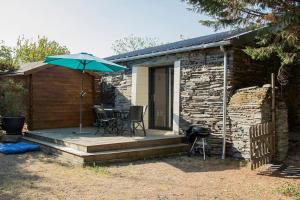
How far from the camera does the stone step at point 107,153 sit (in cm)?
691

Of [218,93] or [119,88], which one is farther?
[119,88]

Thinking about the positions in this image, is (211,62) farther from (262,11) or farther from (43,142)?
(43,142)

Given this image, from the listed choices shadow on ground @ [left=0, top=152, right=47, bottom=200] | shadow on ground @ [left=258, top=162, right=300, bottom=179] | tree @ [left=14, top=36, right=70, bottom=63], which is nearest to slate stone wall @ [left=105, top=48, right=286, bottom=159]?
shadow on ground @ [left=258, top=162, right=300, bottom=179]

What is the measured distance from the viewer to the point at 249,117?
24.7 ft

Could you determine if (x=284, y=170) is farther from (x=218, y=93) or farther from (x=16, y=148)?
(x=16, y=148)

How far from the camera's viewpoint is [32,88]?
A: 10594mm

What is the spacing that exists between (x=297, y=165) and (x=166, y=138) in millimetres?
3244

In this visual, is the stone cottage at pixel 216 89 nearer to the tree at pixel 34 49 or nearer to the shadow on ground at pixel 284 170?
the shadow on ground at pixel 284 170

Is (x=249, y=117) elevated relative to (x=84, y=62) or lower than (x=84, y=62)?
lower

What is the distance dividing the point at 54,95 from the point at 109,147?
4.57m

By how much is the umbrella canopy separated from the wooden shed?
71.7 inches

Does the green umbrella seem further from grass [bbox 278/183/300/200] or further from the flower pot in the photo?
grass [bbox 278/183/300/200]

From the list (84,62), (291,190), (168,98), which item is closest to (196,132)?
(168,98)

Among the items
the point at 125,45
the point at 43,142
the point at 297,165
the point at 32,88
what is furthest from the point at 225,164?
the point at 125,45
